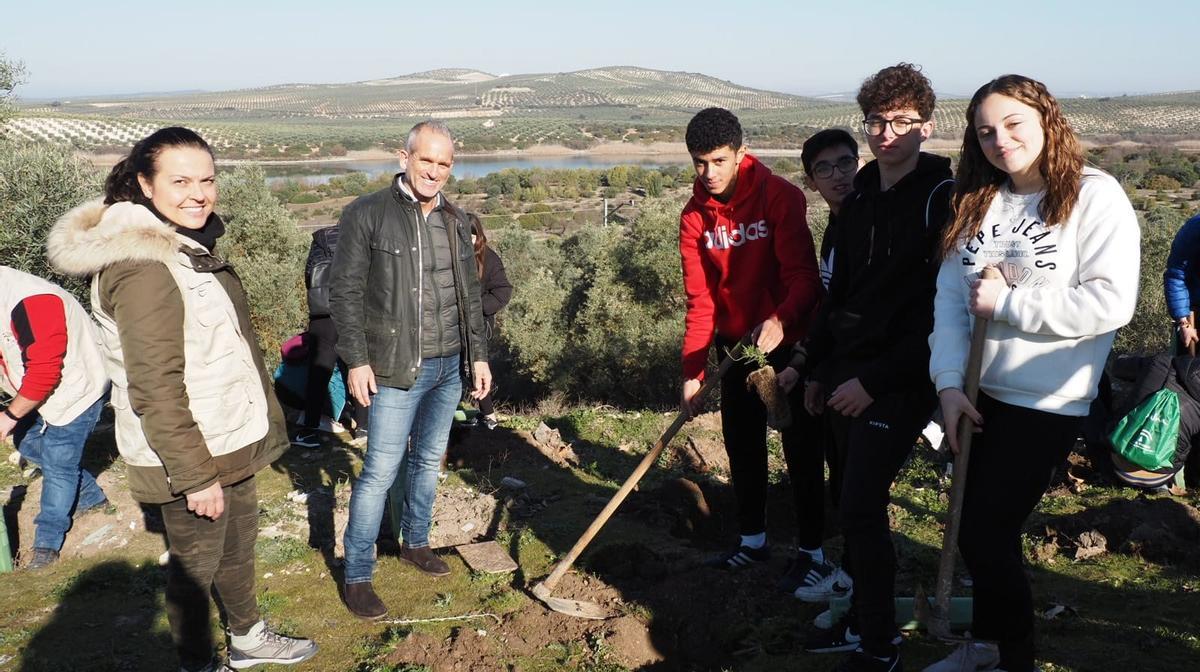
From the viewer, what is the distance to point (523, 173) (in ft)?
223

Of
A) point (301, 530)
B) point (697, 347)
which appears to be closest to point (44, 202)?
point (301, 530)

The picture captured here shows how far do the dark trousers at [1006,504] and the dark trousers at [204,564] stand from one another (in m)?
2.74

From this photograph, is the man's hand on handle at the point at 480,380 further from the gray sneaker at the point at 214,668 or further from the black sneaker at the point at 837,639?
the black sneaker at the point at 837,639

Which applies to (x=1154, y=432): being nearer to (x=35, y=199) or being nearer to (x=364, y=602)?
(x=364, y=602)

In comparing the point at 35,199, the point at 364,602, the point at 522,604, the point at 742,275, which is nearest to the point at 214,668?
the point at 364,602

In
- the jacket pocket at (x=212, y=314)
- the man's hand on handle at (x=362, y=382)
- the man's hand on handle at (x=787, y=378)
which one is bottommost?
the man's hand on handle at (x=362, y=382)

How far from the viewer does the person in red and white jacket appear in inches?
182

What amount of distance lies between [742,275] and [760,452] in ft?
3.09

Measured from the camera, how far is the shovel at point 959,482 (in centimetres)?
284

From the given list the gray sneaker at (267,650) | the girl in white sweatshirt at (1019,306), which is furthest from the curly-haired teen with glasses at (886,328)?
the gray sneaker at (267,650)

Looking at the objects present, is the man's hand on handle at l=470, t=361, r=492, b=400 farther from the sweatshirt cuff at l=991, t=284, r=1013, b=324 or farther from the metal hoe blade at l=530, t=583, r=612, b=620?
the sweatshirt cuff at l=991, t=284, r=1013, b=324

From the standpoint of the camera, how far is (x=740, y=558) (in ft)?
14.7

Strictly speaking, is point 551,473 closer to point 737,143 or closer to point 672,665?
point 672,665

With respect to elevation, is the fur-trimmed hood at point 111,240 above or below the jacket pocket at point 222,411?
above
